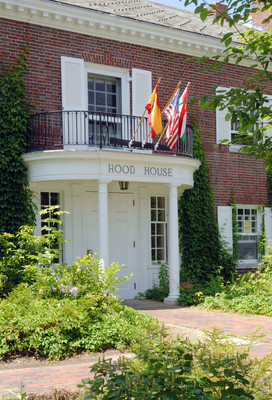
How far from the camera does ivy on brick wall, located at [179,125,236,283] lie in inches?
543

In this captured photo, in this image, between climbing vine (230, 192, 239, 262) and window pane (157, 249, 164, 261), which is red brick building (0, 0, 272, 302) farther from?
climbing vine (230, 192, 239, 262)

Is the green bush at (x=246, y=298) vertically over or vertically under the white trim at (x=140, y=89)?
under

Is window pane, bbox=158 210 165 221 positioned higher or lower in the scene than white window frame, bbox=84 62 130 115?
lower

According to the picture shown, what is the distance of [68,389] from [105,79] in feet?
30.9

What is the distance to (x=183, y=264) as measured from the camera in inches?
543

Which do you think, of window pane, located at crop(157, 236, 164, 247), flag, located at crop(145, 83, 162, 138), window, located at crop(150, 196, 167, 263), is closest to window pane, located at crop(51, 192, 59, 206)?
window, located at crop(150, 196, 167, 263)

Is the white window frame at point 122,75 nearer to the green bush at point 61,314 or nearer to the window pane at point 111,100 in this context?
the window pane at point 111,100

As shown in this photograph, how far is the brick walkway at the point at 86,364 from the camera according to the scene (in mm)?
5375

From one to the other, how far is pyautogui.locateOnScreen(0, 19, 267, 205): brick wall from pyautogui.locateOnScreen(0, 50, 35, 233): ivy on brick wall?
1.20ft

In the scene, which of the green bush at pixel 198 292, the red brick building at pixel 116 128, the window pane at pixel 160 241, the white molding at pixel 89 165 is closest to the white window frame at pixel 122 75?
the red brick building at pixel 116 128

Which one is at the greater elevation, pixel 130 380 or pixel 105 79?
pixel 105 79

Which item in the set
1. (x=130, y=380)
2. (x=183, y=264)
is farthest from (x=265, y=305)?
(x=130, y=380)

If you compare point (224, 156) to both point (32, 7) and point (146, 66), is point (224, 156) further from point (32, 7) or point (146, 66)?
point (32, 7)

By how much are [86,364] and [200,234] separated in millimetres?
7863
